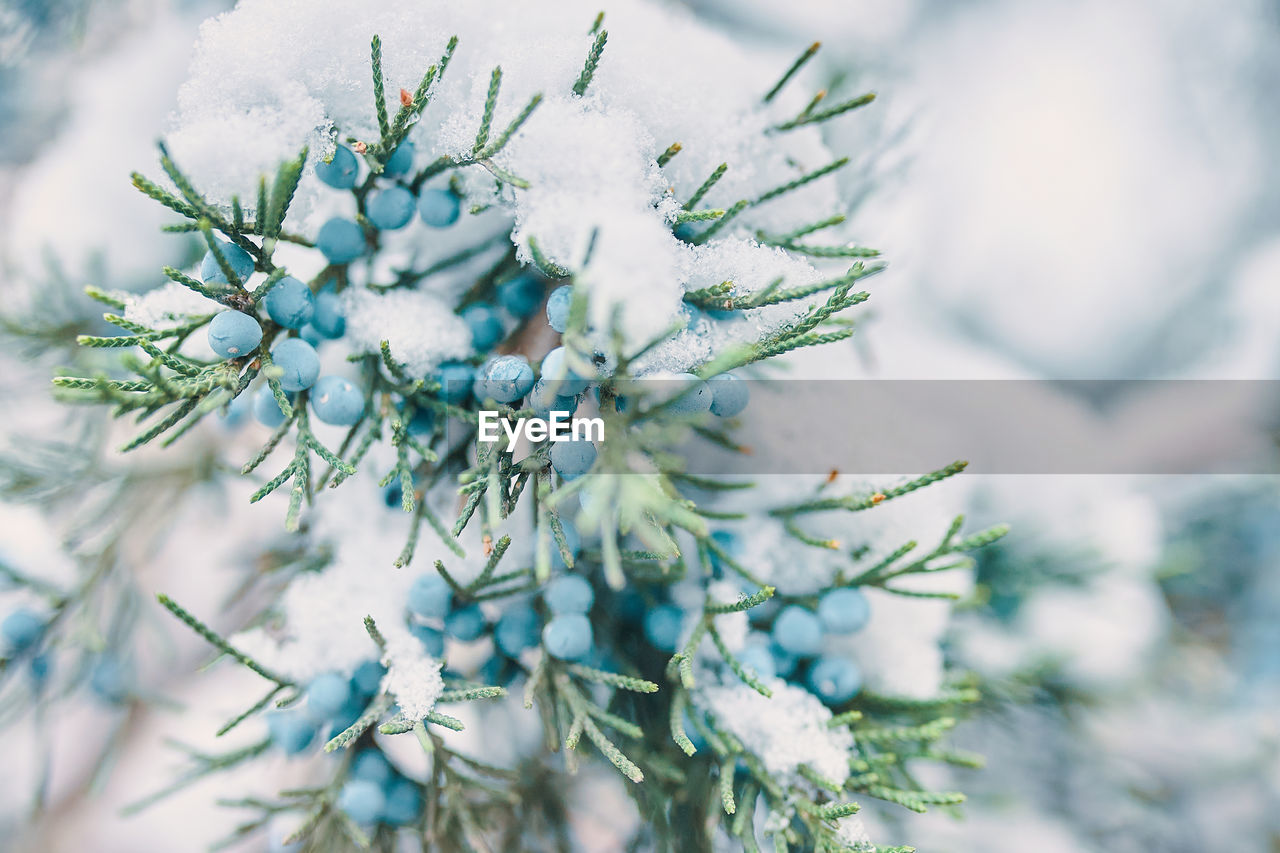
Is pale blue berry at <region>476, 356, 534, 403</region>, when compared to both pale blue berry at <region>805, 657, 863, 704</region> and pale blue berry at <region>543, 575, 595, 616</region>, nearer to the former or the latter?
pale blue berry at <region>543, 575, 595, 616</region>

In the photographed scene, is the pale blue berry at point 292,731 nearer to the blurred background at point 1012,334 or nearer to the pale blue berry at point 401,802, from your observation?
the pale blue berry at point 401,802

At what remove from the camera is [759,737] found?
2.18 feet

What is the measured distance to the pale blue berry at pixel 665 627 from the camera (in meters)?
0.70

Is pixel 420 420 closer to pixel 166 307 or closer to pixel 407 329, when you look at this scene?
pixel 407 329

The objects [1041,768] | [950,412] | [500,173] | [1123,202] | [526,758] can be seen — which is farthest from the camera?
[1123,202]

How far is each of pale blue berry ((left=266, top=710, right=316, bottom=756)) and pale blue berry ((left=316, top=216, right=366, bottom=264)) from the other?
0.43 m

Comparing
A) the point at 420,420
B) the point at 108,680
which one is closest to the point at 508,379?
the point at 420,420

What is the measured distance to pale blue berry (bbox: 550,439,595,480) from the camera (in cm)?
52

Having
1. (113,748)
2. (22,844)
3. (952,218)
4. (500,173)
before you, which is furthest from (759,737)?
(22,844)

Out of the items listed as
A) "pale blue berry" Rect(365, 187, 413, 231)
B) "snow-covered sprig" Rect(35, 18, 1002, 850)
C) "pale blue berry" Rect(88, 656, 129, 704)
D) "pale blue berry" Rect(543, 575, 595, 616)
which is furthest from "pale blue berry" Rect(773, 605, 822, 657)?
"pale blue berry" Rect(88, 656, 129, 704)

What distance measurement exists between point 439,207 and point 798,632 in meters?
0.50

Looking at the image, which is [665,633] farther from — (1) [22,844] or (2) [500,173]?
(1) [22,844]

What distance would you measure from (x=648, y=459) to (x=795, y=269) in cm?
20

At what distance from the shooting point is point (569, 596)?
65 cm
